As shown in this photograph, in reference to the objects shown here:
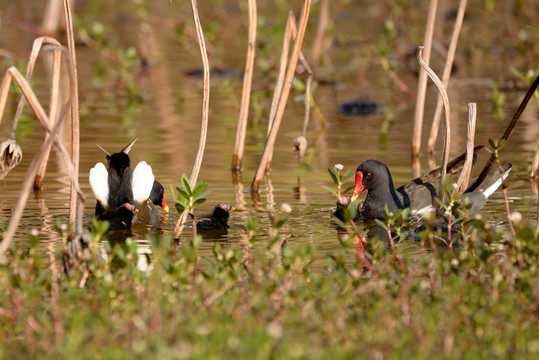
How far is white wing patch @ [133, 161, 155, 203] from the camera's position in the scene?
25.5 ft

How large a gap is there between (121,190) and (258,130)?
17.9ft

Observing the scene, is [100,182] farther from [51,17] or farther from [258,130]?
[51,17]

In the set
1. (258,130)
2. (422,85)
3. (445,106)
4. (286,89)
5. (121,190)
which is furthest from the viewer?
(258,130)

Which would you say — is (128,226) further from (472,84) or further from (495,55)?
(495,55)

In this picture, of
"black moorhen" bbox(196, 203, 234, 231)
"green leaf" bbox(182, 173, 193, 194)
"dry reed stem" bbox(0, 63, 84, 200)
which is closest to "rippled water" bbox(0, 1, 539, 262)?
"black moorhen" bbox(196, 203, 234, 231)

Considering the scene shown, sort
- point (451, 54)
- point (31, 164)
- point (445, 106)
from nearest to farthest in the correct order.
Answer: point (31, 164) → point (445, 106) → point (451, 54)

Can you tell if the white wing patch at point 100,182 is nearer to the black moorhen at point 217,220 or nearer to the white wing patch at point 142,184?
the white wing patch at point 142,184

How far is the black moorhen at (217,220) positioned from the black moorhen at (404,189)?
1123mm

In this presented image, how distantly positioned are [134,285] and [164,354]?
1557 millimetres

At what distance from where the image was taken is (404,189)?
8516 millimetres

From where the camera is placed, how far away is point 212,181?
9820 millimetres

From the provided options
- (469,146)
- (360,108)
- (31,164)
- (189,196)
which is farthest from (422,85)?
(31,164)

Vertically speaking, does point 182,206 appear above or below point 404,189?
below

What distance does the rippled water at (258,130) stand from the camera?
27.8ft
